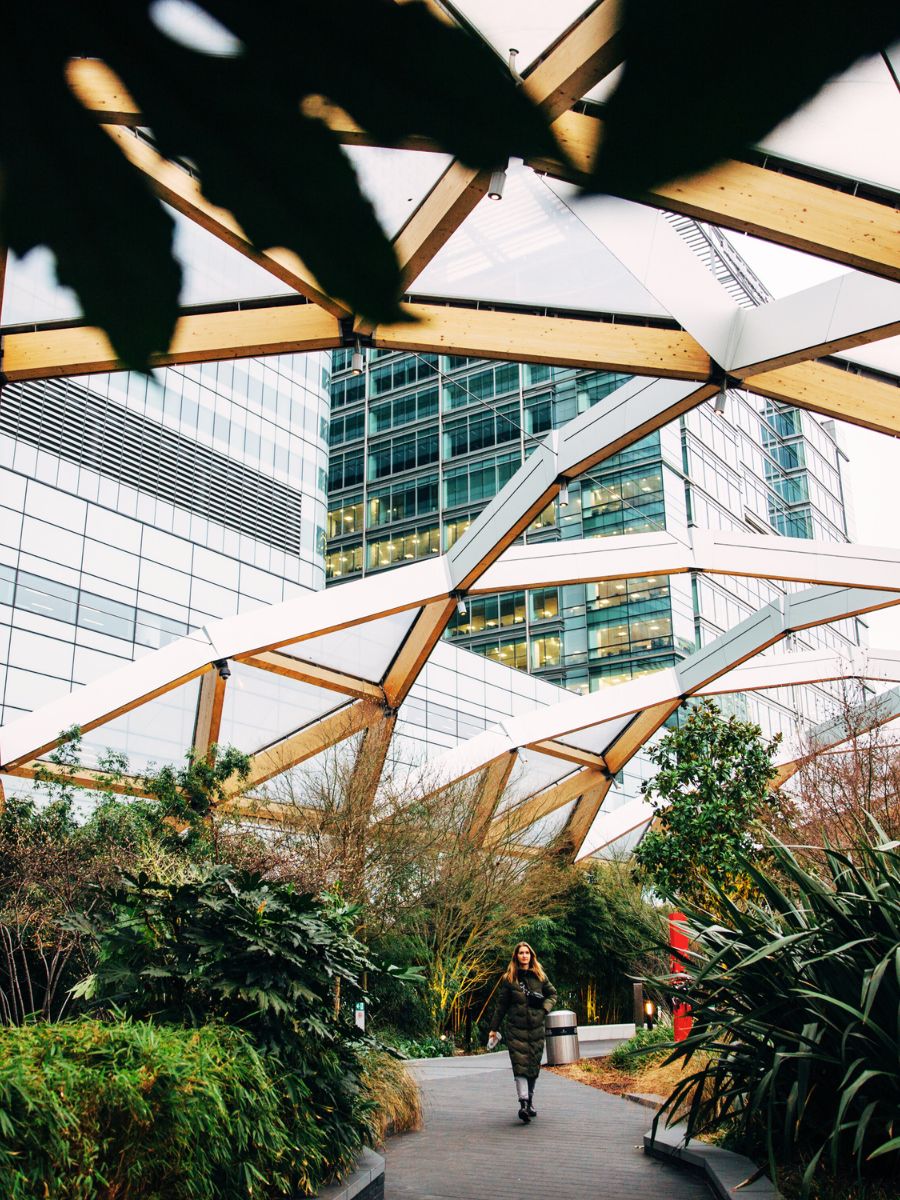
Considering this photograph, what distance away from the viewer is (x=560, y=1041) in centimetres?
1598

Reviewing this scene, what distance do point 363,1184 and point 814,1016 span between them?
2.47 m

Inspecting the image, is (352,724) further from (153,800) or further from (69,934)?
(69,934)

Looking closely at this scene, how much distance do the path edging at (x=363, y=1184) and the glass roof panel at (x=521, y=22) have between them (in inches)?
208

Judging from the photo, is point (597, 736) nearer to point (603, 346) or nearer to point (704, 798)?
point (704, 798)

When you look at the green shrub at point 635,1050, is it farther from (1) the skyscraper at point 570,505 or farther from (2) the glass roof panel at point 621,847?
(1) the skyscraper at point 570,505

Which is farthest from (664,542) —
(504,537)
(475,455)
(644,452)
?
(475,455)

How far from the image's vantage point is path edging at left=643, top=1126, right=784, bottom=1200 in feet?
16.5

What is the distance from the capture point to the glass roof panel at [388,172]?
Result: 0.69m

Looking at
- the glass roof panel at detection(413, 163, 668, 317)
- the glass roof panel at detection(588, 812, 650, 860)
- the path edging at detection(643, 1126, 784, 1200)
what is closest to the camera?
the glass roof panel at detection(413, 163, 668, 317)

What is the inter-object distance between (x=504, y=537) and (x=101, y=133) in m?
11.7

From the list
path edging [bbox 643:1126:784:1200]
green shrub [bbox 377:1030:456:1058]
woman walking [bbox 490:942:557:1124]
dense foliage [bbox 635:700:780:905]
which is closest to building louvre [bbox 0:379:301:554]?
dense foliage [bbox 635:700:780:905]

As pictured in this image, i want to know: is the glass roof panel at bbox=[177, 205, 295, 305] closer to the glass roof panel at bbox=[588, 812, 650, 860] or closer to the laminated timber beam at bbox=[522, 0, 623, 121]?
the laminated timber beam at bbox=[522, 0, 623, 121]

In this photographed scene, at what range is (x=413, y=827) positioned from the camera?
17.7 metres

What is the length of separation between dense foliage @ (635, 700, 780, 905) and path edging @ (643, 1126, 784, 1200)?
21.7 feet
